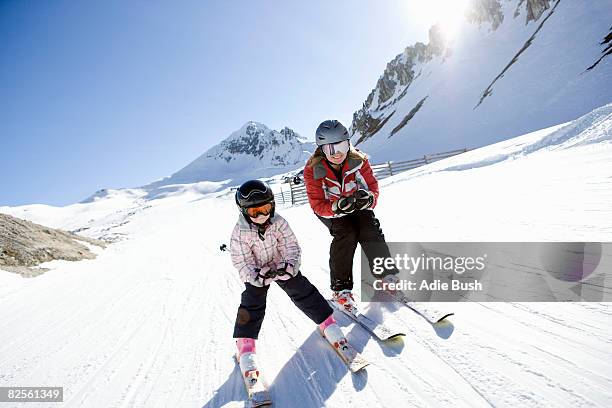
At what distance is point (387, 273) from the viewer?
356 centimetres

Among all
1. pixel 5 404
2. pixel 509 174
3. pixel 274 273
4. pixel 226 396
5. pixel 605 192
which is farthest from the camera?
pixel 509 174

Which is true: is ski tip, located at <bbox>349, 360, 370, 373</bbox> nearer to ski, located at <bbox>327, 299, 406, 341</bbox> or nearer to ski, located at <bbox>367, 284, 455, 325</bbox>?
ski, located at <bbox>327, 299, 406, 341</bbox>

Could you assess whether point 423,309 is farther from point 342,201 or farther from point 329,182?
point 329,182

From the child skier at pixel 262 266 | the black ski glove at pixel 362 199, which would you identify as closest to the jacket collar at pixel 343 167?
the black ski glove at pixel 362 199

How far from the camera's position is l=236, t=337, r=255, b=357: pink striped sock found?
2750 millimetres

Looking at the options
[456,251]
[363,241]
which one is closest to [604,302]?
[456,251]

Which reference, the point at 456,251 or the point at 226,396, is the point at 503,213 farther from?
the point at 226,396

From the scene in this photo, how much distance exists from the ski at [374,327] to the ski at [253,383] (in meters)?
1.01

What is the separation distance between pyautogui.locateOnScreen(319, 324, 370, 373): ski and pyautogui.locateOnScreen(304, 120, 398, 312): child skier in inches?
27.2

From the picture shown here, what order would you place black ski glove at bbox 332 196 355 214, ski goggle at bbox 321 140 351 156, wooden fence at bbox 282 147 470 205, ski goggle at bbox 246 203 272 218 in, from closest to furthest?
ski goggle at bbox 246 203 272 218
black ski glove at bbox 332 196 355 214
ski goggle at bbox 321 140 351 156
wooden fence at bbox 282 147 470 205

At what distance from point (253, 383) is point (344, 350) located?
74cm

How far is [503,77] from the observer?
37219mm

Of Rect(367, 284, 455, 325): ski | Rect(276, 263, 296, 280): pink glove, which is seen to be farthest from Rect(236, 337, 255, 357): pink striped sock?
Rect(367, 284, 455, 325): ski

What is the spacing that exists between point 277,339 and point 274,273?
73 centimetres
